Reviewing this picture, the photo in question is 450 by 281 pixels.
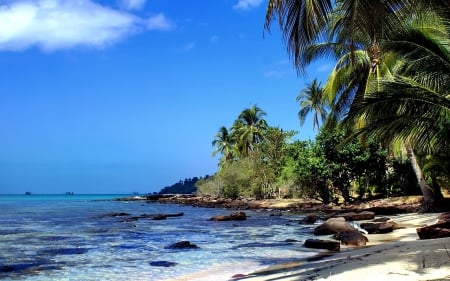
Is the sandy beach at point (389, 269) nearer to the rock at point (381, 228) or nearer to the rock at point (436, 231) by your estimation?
the rock at point (436, 231)

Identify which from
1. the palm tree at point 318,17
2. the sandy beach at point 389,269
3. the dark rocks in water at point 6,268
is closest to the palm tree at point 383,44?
the palm tree at point 318,17

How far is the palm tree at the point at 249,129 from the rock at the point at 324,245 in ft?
155

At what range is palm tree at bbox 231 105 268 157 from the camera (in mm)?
62500

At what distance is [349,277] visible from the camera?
301 inches

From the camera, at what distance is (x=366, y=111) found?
1263 cm

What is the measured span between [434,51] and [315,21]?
5537 millimetres

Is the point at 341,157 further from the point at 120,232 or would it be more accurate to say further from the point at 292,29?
the point at 292,29

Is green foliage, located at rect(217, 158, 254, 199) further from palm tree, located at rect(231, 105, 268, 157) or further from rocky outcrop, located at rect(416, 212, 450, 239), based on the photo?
rocky outcrop, located at rect(416, 212, 450, 239)

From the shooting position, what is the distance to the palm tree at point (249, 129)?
62.5m

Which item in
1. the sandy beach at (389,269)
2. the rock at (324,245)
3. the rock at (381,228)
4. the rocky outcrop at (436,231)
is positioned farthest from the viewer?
the rock at (381,228)

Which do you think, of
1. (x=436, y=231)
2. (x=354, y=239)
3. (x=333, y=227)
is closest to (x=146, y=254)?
(x=354, y=239)

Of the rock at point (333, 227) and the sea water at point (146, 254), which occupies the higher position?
the rock at point (333, 227)

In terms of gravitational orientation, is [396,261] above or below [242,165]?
below

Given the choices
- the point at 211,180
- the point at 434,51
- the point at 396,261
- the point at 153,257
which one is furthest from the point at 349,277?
the point at 211,180
